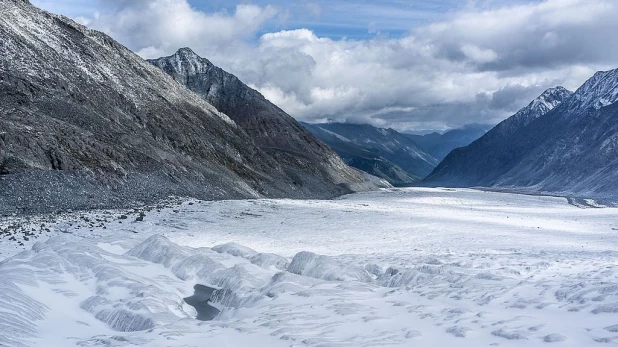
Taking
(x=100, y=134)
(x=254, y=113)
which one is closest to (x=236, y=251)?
(x=100, y=134)

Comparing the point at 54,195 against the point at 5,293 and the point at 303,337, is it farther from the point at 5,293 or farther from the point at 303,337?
the point at 303,337

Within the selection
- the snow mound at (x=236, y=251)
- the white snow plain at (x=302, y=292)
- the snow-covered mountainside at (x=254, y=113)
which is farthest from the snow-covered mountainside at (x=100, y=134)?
the snow-covered mountainside at (x=254, y=113)

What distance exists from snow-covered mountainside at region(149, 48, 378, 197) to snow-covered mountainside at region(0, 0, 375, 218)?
24970 millimetres

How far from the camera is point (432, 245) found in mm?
31875

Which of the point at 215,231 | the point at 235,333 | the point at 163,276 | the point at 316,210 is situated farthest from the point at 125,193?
the point at 235,333

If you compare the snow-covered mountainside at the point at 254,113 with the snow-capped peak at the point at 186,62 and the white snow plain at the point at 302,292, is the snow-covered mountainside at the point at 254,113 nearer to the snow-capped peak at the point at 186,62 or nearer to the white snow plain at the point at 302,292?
the snow-capped peak at the point at 186,62

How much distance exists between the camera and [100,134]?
58.3 meters

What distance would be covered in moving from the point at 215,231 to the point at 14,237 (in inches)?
502

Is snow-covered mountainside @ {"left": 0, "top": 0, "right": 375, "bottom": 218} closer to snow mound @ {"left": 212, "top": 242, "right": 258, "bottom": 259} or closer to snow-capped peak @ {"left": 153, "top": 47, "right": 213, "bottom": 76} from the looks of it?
snow mound @ {"left": 212, "top": 242, "right": 258, "bottom": 259}

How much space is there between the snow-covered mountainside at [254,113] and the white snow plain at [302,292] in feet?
284

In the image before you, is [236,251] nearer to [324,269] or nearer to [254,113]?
[324,269]

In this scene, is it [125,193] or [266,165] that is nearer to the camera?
[125,193]

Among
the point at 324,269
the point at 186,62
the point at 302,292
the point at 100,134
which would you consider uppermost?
the point at 186,62

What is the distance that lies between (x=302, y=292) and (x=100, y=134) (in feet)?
156
